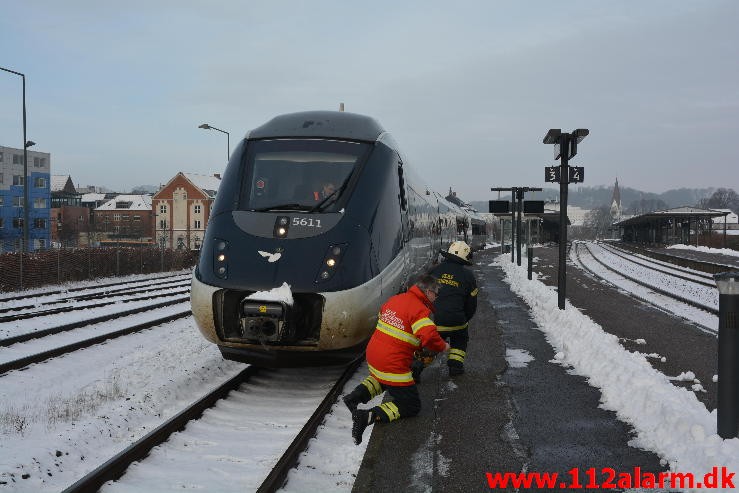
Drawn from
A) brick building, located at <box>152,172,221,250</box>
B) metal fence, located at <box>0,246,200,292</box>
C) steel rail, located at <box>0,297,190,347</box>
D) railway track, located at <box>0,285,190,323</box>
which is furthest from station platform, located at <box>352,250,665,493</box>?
brick building, located at <box>152,172,221,250</box>

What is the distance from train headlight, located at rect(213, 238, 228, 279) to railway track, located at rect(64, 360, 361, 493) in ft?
4.23

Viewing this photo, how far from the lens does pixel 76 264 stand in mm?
23250

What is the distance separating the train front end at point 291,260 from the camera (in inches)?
247

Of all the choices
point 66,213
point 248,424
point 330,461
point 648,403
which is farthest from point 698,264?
point 66,213

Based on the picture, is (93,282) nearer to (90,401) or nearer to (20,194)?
(90,401)

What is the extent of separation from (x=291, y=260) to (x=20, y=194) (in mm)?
80822

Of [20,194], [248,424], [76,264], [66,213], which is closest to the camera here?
[248,424]

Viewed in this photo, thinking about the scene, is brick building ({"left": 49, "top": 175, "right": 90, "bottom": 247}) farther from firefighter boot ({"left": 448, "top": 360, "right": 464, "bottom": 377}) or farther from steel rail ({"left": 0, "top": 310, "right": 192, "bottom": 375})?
firefighter boot ({"left": 448, "top": 360, "right": 464, "bottom": 377})

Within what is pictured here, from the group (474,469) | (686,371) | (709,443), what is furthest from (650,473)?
(686,371)

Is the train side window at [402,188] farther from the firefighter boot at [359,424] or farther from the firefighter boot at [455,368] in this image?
the firefighter boot at [359,424]

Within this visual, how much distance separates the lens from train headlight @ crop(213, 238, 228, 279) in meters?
6.55

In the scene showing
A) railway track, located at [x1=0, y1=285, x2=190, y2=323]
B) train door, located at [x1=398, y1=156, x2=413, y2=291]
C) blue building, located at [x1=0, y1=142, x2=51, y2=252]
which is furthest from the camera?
blue building, located at [x1=0, y1=142, x2=51, y2=252]

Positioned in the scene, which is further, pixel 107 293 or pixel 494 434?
pixel 107 293

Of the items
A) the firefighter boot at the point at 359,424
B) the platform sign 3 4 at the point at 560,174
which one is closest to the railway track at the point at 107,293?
the firefighter boot at the point at 359,424
